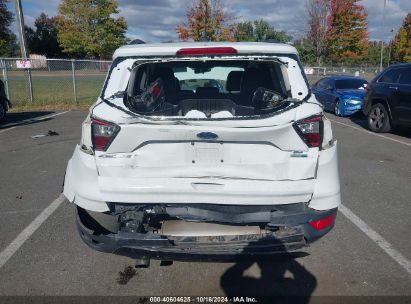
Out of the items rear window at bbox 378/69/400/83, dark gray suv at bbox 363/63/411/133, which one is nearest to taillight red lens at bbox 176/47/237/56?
dark gray suv at bbox 363/63/411/133

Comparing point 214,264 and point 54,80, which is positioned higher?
point 214,264

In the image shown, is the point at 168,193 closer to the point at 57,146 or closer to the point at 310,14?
the point at 57,146

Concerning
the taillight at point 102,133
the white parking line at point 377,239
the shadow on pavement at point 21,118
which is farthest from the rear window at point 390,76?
the shadow on pavement at point 21,118

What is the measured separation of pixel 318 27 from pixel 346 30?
2.88 meters

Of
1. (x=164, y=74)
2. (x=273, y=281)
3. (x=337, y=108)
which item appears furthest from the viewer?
(x=337, y=108)

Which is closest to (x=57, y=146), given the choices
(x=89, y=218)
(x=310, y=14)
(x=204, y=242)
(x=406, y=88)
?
(x=89, y=218)

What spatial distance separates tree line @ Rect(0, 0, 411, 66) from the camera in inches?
1148

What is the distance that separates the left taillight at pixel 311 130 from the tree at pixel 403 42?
51.1 m

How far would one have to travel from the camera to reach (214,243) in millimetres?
2699

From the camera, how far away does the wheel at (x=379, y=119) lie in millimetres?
9812

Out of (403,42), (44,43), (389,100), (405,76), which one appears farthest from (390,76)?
(44,43)

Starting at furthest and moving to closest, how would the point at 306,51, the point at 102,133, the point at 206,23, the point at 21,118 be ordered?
the point at 306,51
the point at 206,23
the point at 21,118
the point at 102,133

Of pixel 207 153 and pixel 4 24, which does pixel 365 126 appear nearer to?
pixel 207 153

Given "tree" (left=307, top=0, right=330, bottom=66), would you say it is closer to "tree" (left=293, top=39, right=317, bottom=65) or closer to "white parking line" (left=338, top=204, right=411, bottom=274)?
"tree" (left=293, top=39, right=317, bottom=65)
